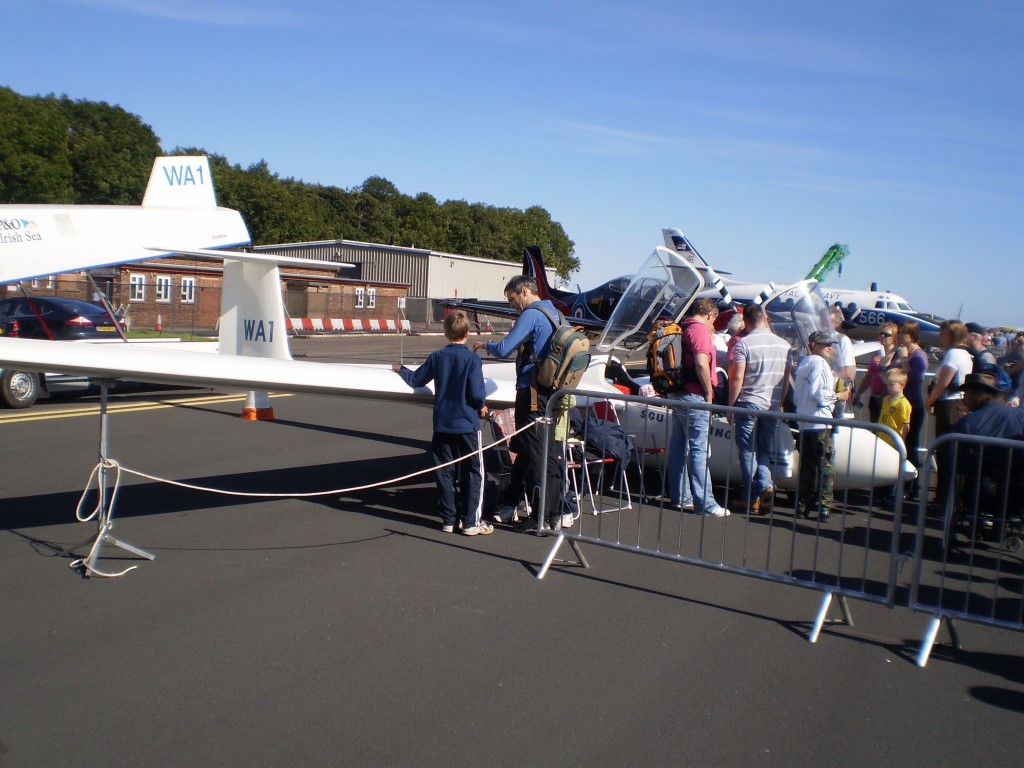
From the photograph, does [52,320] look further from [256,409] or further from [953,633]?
[953,633]

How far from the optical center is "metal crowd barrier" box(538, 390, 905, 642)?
499 cm

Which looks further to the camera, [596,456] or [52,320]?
[52,320]

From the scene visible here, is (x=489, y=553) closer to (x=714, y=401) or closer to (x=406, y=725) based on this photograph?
(x=406, y=725)

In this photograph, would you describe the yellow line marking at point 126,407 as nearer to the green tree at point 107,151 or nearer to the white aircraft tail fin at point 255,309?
the white aircraft tail fin at point 255,309

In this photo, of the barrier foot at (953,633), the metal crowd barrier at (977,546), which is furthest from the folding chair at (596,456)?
the barrier foot at (953,633)

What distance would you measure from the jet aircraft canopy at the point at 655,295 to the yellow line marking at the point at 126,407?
303 inches

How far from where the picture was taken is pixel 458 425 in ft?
20.4

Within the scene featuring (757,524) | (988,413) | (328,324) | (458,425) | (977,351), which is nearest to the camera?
(988,413)

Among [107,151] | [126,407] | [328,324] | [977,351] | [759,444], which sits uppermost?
[107,151]

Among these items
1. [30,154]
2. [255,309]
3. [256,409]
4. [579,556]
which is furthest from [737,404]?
[30,154]

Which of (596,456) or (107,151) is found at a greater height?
(107,151)

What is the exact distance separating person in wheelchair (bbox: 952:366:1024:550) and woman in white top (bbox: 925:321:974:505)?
165 centimetres

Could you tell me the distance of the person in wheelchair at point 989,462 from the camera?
219 inches

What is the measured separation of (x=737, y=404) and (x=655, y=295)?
1622mm
